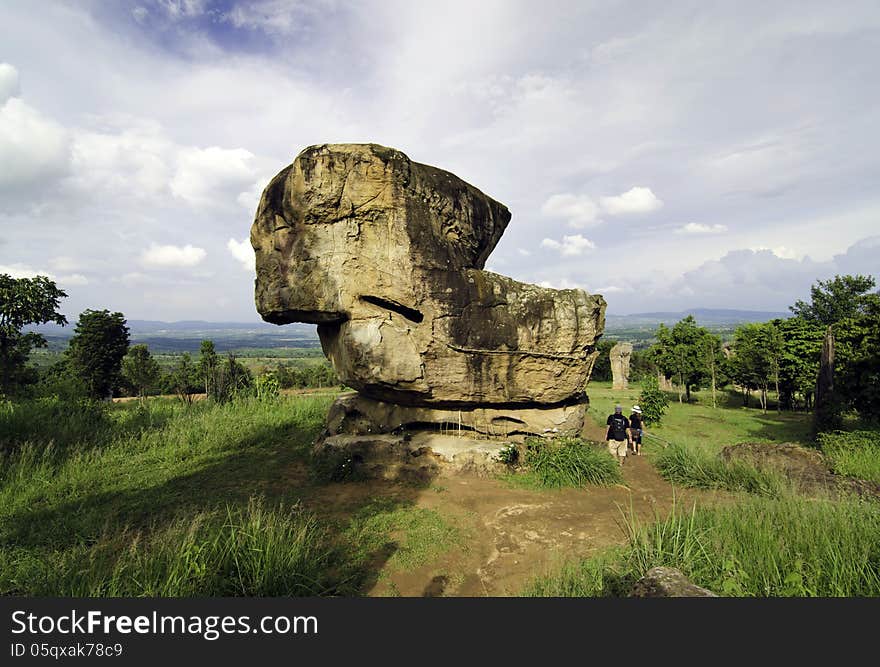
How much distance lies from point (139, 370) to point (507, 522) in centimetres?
3387

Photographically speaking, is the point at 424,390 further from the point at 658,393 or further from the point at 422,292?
the point at 658,393

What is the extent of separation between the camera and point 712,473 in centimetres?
861

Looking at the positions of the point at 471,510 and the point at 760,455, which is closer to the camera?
the point at 471,510

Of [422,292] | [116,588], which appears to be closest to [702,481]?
[422,292]

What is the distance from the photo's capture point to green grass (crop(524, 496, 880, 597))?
157 inches

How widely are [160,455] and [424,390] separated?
6.64 metres

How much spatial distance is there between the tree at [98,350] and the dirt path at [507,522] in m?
27.5

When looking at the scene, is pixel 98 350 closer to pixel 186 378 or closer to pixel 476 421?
pixel 186 378

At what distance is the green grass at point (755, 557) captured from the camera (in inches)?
157

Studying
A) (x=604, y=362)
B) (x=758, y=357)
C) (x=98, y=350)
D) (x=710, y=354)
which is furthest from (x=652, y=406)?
(x=98, y=350)

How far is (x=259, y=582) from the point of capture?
4.11 meters

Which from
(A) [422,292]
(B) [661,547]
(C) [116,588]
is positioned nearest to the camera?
(C) [116,588]

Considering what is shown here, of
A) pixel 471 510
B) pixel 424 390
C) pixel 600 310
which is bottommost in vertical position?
pixel 471 510

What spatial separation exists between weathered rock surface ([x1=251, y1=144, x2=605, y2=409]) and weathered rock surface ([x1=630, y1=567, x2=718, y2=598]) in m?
5.51
